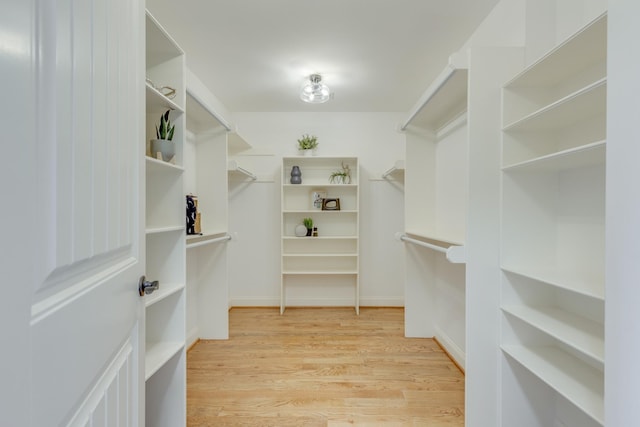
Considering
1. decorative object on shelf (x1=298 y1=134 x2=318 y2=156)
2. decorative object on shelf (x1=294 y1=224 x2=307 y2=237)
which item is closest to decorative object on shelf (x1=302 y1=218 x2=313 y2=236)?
decorative object on shelf (x1=294 y1=224 x2=307 y2=237)

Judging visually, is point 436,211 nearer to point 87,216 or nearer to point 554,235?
point 554,235

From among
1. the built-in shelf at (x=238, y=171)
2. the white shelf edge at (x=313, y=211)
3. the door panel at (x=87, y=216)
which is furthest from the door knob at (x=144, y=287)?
the white shelf edge at (x=313, y=211)

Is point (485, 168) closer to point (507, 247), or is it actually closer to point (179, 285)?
point (507, 247)

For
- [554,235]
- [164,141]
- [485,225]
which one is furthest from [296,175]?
[554,235]

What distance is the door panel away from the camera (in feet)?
1.37

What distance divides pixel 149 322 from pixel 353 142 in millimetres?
2820

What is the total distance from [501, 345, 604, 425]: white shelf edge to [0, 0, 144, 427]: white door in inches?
57.3

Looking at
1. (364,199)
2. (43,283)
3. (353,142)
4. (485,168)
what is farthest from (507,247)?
(353,142)

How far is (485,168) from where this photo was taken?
1.45m

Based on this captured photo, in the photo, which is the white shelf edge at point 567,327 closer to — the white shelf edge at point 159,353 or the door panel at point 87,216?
the door panel at point 87,216

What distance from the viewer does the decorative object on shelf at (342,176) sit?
11.0ft

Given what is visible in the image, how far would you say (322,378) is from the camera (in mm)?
2037

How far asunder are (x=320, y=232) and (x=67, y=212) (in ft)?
10.1

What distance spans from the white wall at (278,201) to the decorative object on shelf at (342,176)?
224 mm
